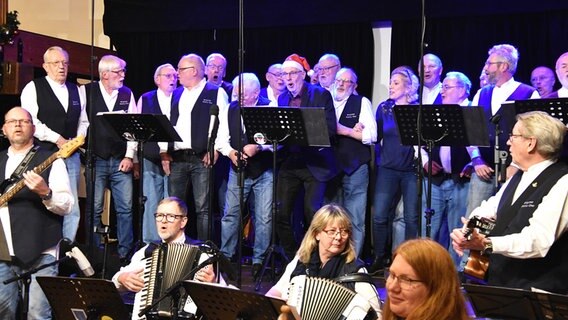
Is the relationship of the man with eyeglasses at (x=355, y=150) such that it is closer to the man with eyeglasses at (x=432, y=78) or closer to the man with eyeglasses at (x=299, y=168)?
the man with eyeglasses at (x=299, y=168)

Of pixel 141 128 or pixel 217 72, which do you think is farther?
pixel 217 72

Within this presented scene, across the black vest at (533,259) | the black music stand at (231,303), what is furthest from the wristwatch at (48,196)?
the black vest at (533,259)

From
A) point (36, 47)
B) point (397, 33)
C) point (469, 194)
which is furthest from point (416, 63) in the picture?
point (36, 47)

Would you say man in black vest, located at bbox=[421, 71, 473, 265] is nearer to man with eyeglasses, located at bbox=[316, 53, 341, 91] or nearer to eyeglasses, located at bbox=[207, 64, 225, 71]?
man with eyeglasses, located at bbox=[316, 53, 341, 91]

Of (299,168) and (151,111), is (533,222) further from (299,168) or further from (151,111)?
(151,111)

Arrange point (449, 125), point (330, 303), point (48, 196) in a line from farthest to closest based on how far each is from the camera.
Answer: point (449, 125) < point (48, 196) < point (330, 303)

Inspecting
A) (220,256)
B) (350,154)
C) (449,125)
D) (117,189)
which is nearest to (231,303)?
(220,256)

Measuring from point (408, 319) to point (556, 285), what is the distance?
176cm

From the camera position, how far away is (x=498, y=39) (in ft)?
30.1

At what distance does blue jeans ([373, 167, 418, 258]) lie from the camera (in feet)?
27.6

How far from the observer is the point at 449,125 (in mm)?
7129

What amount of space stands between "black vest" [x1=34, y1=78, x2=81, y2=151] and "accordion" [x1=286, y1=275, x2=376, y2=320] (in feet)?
16.0

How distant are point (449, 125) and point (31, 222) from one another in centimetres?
329

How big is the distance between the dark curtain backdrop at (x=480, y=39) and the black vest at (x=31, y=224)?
15.0 feet
